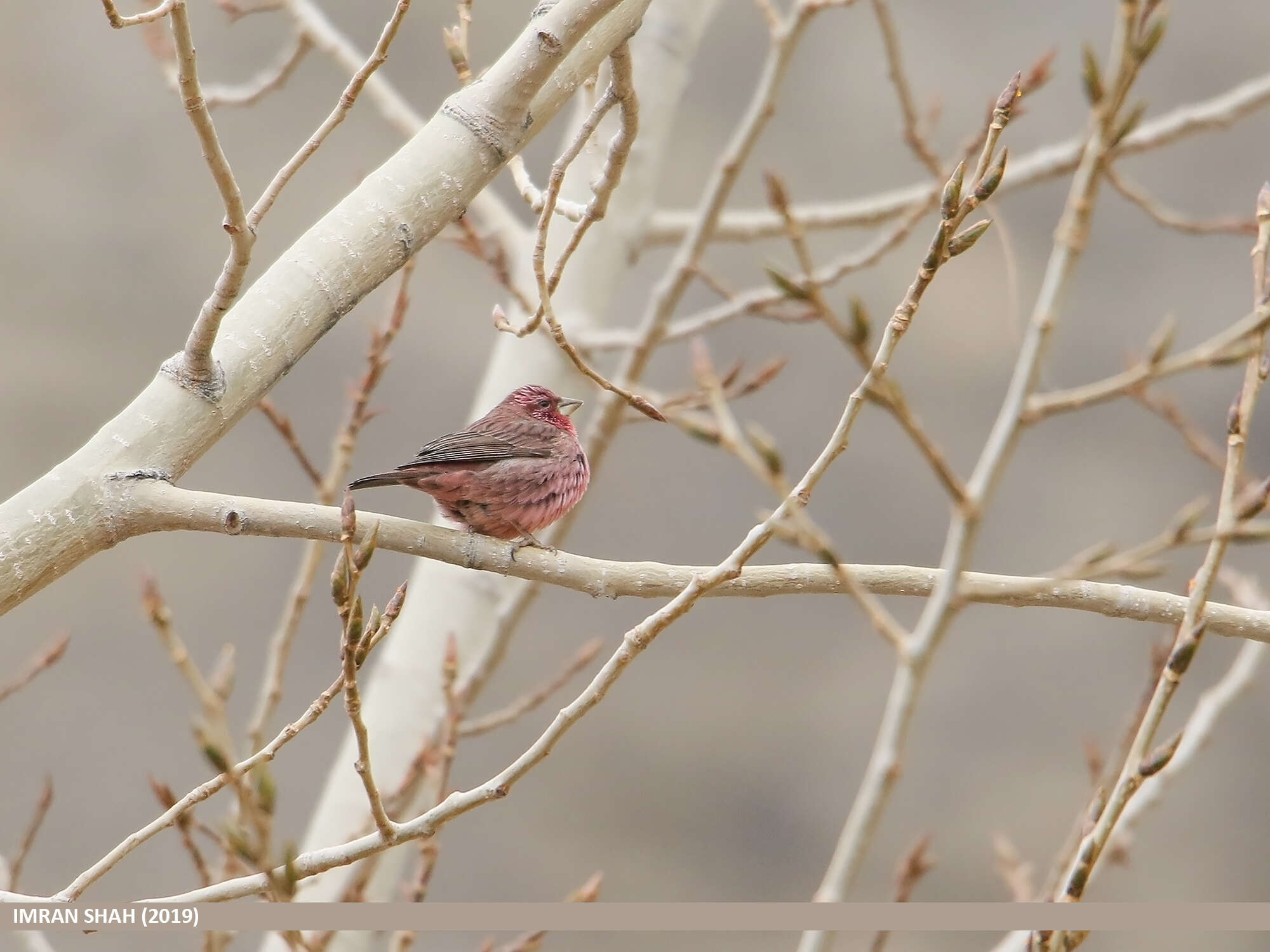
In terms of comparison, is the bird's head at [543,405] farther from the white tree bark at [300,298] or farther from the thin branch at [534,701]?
the white tree bark at [300,298]

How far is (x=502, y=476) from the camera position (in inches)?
158

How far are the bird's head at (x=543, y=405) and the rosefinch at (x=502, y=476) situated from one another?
0.15 m

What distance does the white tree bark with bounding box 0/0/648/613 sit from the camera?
2346mm

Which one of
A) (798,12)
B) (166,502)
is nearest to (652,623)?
(166,502)

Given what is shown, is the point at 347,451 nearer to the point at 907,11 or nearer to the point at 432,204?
the point at 432,204

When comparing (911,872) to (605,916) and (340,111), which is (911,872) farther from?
(340,111)

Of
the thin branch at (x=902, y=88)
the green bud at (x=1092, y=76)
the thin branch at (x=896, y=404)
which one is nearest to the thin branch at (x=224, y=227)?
the thin branch at (x=896, y=404)

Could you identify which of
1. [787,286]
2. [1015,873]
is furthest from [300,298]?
[1015,873]

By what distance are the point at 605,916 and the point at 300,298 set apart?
1.49 m

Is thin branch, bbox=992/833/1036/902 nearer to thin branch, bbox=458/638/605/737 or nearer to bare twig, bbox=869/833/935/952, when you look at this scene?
bare twig, bbox=869/833/935/952

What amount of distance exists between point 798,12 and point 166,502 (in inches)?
129

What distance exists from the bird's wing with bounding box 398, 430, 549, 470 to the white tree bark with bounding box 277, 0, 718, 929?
0.77 metres

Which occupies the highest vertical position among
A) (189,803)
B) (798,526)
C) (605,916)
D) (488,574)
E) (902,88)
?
(902,88)

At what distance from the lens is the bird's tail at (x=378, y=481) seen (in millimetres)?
3387
